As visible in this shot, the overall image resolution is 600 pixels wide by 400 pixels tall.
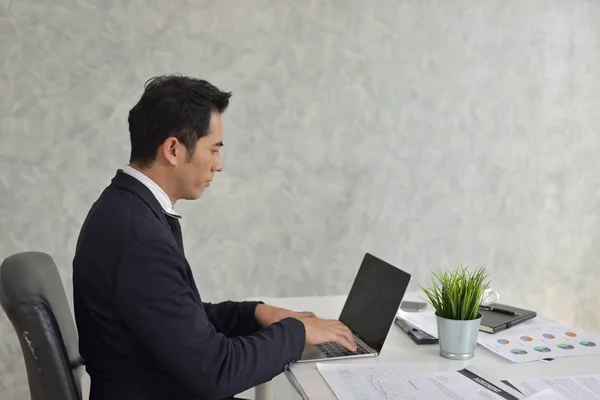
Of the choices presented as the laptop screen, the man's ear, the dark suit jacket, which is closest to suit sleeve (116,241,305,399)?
the dark suit jacket

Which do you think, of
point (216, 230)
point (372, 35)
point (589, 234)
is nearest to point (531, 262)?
point (589, 234)

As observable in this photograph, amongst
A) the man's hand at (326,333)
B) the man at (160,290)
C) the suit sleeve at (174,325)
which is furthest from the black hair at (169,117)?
the man's hand at (326,333)

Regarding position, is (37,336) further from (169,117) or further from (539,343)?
(539,343)

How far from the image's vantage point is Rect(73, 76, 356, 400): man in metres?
1.06

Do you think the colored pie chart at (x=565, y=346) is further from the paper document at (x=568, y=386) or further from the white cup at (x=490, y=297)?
the white cup at (x=490, y=297)

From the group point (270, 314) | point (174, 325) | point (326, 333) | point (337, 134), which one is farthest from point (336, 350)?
point (337, 134)

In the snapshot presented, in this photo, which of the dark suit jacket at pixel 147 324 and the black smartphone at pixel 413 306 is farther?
the black smartphone at pixel 413 306

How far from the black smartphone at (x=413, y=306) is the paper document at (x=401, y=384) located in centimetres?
42

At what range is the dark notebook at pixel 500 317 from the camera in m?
1.45

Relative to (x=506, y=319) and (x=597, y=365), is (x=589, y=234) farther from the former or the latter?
(x=597, y=365)

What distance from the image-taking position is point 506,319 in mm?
1502

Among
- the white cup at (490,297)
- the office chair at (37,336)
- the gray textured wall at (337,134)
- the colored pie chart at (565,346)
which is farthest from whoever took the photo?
the gray textured wall at (337,134)

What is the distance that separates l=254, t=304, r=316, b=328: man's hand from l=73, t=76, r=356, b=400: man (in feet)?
0.48

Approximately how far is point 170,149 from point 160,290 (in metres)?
0.33
